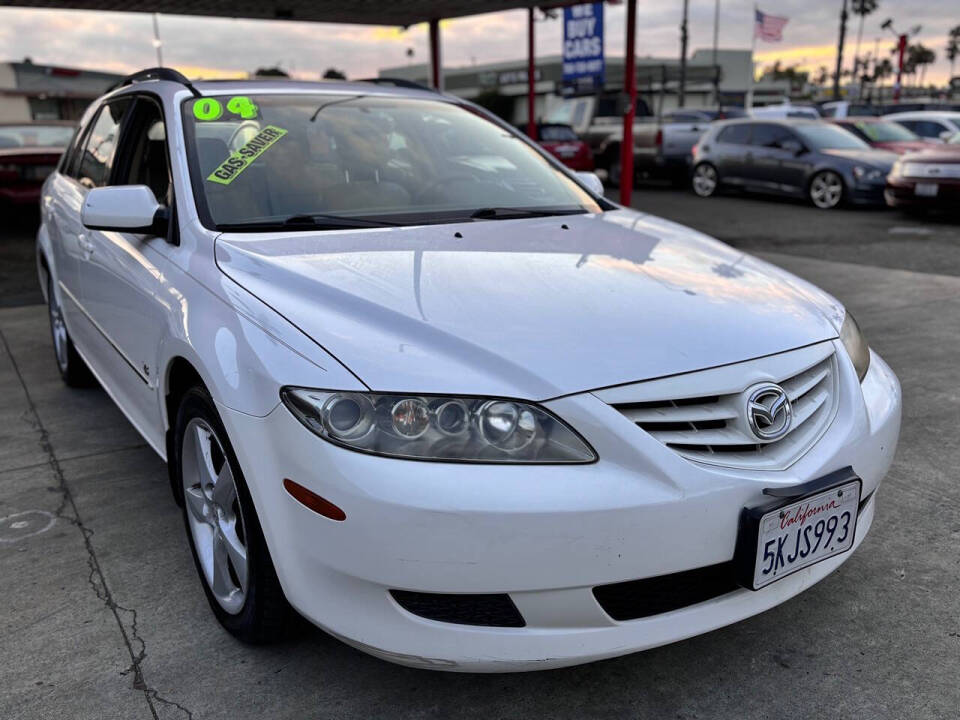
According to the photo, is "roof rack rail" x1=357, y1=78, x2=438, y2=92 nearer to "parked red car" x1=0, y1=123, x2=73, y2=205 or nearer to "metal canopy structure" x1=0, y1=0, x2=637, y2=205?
"metal canopy structure" x1=0, y1=0, x2=637, y2=205

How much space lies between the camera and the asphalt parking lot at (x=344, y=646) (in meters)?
2.16

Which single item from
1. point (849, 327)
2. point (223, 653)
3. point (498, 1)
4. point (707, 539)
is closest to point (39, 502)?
point (223, 653)

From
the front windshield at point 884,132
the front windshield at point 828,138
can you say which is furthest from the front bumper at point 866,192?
the front windshield at point 884,132

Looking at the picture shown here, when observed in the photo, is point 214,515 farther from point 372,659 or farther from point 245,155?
point 245,155

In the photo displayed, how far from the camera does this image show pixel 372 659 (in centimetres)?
235

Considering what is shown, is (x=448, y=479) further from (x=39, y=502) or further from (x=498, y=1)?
(x=498, y=1)

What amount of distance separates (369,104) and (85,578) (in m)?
2.08

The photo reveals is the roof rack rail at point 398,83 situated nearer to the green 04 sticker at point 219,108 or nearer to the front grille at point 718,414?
the green 04 sticker at point 219,108

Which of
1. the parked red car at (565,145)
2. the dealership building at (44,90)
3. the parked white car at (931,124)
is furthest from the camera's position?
the dealership building at (44,90)

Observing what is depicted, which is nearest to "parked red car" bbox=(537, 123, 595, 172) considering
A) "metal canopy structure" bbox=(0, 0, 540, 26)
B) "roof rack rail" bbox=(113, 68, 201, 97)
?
"metal canopy structure" bbox=(0, 0, 540, 26)

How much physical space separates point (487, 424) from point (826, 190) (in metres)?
12.8

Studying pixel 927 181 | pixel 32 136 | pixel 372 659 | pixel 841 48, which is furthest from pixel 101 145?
pixel 841 48

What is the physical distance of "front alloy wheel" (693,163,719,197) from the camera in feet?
50.4

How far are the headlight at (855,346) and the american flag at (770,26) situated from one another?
1346 inches
